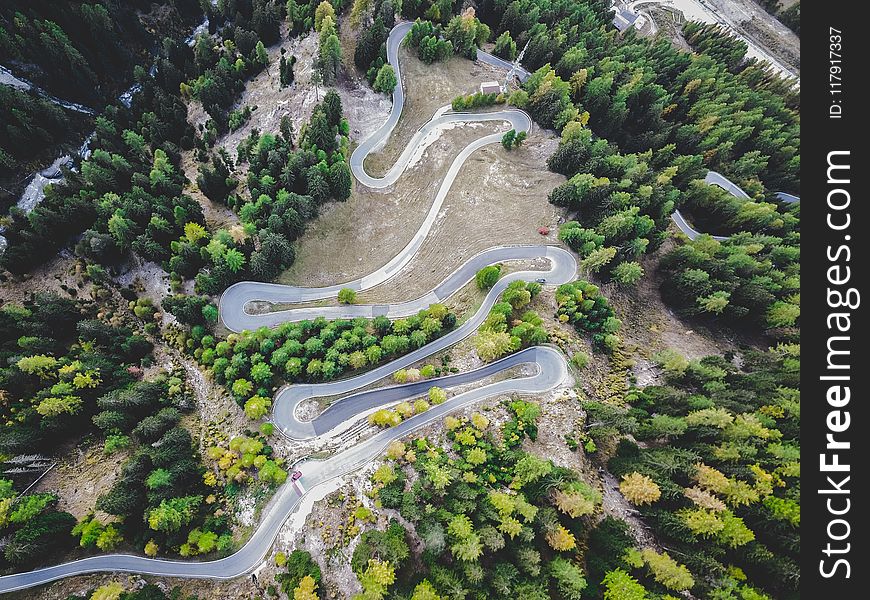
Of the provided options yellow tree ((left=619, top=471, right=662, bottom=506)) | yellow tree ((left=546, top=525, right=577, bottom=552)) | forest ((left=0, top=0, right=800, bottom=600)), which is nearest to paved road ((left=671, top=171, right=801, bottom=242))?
forest ((left=0, top=0, right=800, bottom=600))

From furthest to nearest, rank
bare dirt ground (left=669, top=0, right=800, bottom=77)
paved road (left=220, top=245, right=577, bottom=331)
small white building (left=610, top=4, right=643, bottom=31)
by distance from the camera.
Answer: bare dirt ground (left=669, top=0, right=800, bottom=77)
small white building (left=610, top=4, right=643, bottom=31)
paved road (left=220, top=245, right=577, bottom=331)

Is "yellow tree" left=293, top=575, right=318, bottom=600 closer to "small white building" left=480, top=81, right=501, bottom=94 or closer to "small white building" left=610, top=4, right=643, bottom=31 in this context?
"small white building" left=480, top=81, right=501, bottom=94

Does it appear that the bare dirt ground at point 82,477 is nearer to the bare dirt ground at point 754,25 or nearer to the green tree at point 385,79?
the green tree at point 385,79

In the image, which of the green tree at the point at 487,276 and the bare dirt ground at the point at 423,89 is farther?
the bare dirt ground at the point at 423,89

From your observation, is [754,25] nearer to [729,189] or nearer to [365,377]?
[729,189]

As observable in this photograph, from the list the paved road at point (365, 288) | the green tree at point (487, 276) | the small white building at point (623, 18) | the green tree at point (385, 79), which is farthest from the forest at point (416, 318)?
the small white building at point (623, 18)

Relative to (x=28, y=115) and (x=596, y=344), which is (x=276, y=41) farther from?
(x=596, y=344)

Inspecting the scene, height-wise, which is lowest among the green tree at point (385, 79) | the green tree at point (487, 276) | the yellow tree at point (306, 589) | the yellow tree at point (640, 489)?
the yellow tree at point (306, 589)

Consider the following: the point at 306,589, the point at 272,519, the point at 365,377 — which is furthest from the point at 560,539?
the point at 272,519
